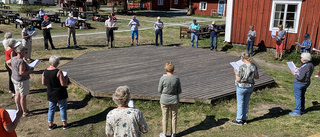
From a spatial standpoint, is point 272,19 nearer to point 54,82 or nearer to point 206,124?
point 206,124

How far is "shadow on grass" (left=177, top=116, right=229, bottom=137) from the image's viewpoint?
5391mm

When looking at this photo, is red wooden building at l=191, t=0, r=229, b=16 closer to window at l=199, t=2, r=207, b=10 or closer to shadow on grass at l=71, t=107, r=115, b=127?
window at l=199, t=2, r=207, b=10

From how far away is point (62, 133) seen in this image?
5.32 metres

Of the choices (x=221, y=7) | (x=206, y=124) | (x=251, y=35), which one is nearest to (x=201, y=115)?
(x=206, y=124)

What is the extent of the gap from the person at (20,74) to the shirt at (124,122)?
340 cm

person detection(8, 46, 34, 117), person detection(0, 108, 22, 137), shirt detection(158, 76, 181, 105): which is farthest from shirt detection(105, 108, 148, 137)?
person detection(8, 46, 34, 117)

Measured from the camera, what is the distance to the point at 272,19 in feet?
41.1

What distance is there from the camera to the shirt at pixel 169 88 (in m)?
4.55

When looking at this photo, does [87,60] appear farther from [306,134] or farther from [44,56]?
[306,134]

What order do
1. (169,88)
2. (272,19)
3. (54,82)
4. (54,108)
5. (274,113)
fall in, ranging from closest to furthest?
1. (169,88)
2. (54,82)
3. (54,108)
4. (274,113)
5. (272,19)

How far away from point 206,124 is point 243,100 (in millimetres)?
1011

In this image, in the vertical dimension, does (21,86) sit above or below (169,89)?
below

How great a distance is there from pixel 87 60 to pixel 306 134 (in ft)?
25.0

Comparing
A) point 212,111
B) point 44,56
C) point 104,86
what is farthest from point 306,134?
point 44,56
